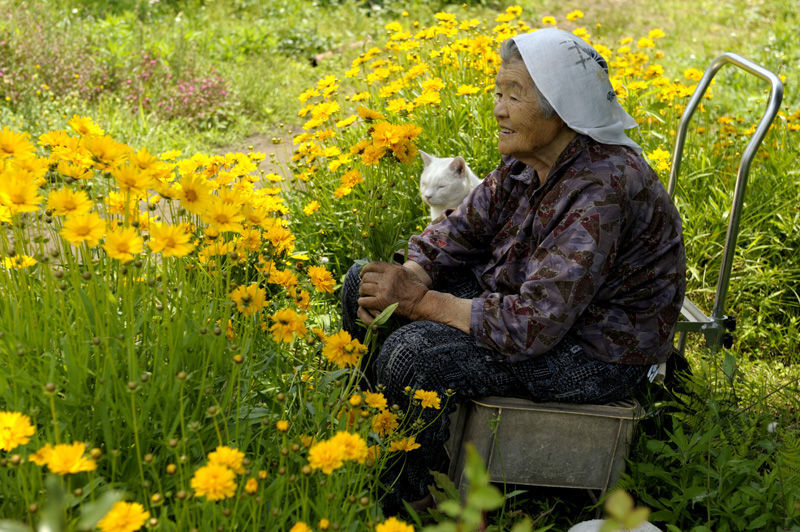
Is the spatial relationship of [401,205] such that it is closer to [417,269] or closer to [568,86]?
[417,269]

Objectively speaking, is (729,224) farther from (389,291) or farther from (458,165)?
(389,291)

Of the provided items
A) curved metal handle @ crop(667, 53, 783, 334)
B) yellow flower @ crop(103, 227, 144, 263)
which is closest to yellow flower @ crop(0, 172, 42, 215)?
yellow flower @ crop(103, 227, 144, 263)

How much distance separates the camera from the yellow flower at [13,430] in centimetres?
151

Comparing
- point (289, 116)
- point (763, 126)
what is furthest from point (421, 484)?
point (289, 116)

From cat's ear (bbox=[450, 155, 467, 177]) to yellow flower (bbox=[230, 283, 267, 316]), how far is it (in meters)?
1.65

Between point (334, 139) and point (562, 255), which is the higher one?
point (562, 255)

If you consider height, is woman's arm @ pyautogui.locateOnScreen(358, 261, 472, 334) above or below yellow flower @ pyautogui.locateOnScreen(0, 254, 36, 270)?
below

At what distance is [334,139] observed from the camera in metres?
4.78

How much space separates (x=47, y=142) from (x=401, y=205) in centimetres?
205

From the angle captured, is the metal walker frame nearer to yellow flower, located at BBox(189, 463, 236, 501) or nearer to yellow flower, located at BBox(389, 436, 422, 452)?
yellow flower, located at BBox(389, 436, 422, 452)

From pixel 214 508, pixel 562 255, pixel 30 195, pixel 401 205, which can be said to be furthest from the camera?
pixel 401 205

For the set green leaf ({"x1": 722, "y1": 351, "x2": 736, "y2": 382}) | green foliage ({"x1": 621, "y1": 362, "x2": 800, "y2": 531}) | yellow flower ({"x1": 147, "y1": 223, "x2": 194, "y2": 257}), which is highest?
yellow flower ({"x1": 147, "y1": 223, "x2": 194, "y2": 257})

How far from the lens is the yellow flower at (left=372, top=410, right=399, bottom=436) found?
2189 mm

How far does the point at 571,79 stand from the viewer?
7.89 feet
